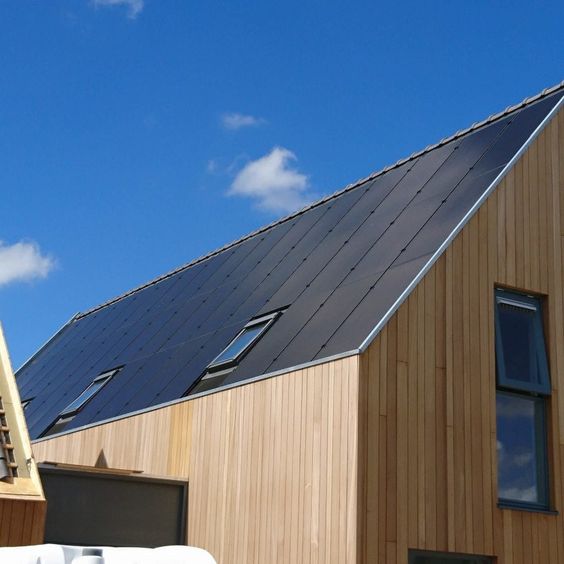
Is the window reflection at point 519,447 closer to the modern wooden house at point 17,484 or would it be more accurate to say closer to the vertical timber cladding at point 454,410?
the vertical timber cladding at point 454,410

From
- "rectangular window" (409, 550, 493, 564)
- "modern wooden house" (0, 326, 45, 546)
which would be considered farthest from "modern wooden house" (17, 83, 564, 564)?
"modern wooden house" (0, 326, 45, 546)

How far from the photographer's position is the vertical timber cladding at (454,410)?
10305mm

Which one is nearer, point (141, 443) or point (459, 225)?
point (459, 225)

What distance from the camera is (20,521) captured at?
9.47 metres

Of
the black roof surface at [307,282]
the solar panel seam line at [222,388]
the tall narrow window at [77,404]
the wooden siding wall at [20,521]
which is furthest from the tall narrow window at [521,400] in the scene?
the tall narrow window at [77,404]

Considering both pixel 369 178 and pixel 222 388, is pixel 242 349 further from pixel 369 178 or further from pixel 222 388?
pixel 369 178

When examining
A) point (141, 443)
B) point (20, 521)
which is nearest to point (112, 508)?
point (141, 443)

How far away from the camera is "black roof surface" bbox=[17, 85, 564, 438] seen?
1174cm

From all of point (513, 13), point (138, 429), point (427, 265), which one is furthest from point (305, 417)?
point (513, 13)

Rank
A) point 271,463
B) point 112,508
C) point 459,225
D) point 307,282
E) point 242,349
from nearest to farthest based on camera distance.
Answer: point 271,463 → point 459,225 → point 112,508 → point 242,349 → point 307,282

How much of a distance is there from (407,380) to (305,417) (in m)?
1.11

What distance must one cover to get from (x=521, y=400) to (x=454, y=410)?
1.09 meters

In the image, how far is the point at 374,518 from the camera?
397 inches

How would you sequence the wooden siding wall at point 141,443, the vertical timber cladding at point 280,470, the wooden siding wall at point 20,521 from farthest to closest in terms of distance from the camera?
the wooden siding wall at point 141,443 < the vertical timber cladding at point 280,470 < the wooden siding wall at point 20,521
